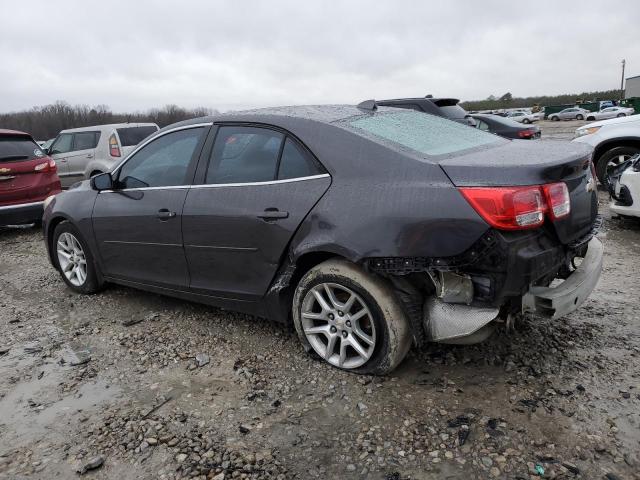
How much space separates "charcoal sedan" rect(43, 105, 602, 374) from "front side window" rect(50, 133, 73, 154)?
8.21 m

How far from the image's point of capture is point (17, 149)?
24.5ft

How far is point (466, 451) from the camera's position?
2330 mm

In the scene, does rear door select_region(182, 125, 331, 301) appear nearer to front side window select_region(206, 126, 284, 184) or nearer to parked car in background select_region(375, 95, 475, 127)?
front side window select_region(206, 126, 284, 184)

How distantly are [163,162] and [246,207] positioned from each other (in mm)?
1052

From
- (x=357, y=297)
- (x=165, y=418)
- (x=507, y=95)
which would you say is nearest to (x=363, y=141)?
(x=357, y=297)

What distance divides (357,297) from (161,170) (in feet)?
6.23

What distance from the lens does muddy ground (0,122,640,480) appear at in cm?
230

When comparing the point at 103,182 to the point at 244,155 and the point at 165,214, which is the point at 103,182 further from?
the point at 244,155

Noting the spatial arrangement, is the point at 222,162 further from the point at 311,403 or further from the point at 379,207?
the point at 311,403

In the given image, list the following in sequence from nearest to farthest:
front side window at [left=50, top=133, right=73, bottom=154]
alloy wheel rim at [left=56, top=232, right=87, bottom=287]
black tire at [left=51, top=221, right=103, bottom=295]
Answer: black tire at [left=51, top=221, right=103, bottom=295]
alloy wheel rim at [left=56, top=232, right=87, bottom=287]
front side window at [left=50, top=133, right=73, bottom=154]

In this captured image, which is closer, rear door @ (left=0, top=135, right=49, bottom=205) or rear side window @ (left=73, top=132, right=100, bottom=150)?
rear door @ (left=0, top=135, right=49, bottom=205)

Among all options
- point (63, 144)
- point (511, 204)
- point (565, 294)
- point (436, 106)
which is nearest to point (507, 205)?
point (511, 204)

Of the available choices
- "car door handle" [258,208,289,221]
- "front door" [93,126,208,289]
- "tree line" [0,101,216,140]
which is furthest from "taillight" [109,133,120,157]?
"tree line" [0,101,216,140]

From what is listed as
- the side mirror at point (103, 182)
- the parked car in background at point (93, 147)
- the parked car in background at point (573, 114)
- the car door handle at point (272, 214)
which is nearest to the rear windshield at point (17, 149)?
the parked car in background at point (93, 147)
